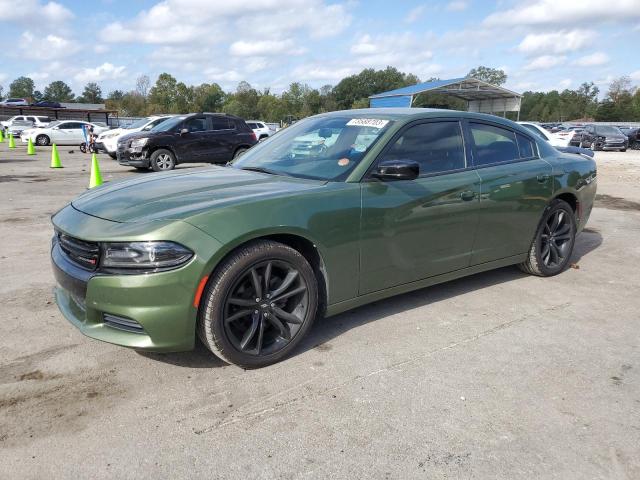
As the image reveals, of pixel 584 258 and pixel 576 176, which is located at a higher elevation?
pixel 576 176

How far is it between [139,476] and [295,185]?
1936 mm

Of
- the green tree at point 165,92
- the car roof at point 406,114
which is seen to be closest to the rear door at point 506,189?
the car roof at point 406,114

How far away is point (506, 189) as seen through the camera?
440 cm

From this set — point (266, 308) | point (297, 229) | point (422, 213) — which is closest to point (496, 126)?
point (422, 213)

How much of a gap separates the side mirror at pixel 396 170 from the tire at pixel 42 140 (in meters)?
28.9

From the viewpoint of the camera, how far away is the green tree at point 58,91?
448 feet

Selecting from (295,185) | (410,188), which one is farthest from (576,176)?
(295,185)

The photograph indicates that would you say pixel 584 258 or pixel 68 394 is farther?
pixel 584 258

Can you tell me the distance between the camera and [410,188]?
147 inches

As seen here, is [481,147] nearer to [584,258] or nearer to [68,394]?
[584,258]

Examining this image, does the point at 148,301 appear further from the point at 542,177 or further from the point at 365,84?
the point at 365,84

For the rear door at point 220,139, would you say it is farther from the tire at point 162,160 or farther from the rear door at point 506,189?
the rear door at point 506,189

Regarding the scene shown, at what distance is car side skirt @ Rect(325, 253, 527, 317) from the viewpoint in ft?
11.6

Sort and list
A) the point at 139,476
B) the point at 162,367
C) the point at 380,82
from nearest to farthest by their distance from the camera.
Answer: the point at 139,476 < the point at 162,367 < the point at 380,82
